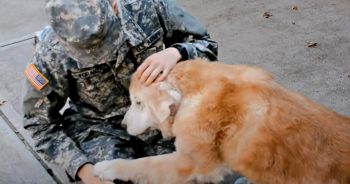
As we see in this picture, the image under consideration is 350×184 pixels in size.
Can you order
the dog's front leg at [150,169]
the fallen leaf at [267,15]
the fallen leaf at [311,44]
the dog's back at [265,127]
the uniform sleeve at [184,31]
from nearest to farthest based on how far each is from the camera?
the dog's back at [265,127] → the dog's front leg at [150,169] → the uniform sleeve at [184,31] → the fallen leaf at [311,44] → the fallen leaf at [267,15]

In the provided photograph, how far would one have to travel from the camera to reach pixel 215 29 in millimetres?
5430

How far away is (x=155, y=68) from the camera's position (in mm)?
2668

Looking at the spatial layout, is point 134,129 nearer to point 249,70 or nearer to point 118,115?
point 118,115

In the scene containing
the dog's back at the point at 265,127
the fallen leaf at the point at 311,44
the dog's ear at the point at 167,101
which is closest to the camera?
the dog's back at the point at 265,127

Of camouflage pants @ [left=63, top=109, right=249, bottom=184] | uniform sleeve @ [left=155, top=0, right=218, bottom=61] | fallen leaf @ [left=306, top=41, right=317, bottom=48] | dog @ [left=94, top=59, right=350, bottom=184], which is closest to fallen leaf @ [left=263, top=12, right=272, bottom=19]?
fallen leaf @ [left=306, top=41, right=317, bottom=48]

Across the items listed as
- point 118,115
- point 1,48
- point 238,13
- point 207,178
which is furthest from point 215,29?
point 207,178

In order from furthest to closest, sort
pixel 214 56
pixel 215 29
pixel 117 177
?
pixel 215 29
pixel 214 56
pixel 117 177

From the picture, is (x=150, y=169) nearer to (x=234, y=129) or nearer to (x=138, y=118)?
(x=138, y=118)

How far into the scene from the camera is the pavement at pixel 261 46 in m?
4.16

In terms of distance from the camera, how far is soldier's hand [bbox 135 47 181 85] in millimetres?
2656

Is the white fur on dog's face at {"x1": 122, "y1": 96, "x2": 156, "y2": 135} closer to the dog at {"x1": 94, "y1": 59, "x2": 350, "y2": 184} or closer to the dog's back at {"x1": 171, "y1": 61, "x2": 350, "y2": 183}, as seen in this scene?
the dog at {"x1": 94, "y1": 59, "x2": 350, "y2": 184}

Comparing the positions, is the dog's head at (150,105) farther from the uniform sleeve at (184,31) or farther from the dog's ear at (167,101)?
the uniform sleeve at (184,31)

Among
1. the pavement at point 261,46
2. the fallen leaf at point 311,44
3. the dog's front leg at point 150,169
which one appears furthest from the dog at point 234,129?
the fallen leaf at point 311,44

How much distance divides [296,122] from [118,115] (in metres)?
1.07
